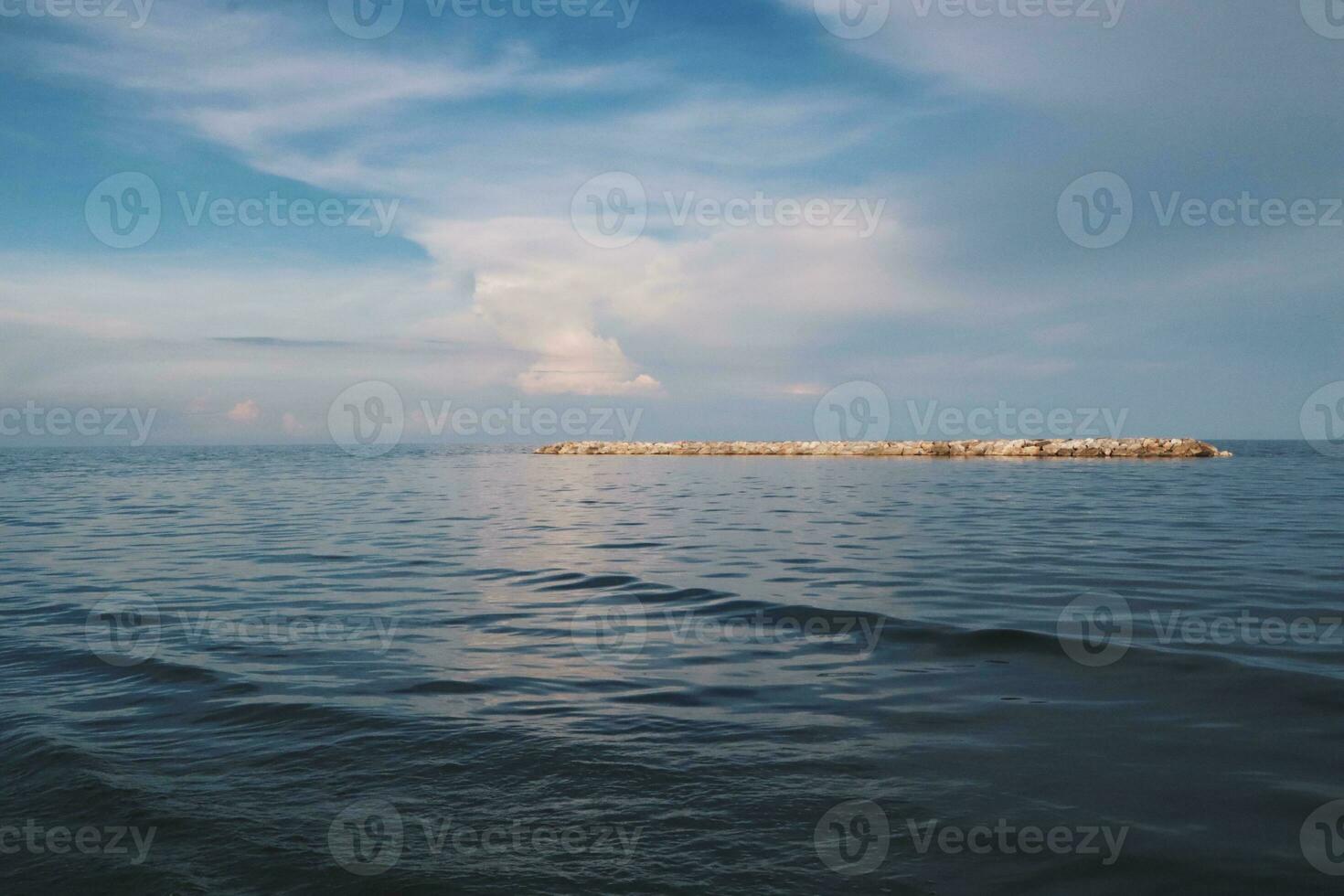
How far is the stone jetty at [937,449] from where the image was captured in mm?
61750

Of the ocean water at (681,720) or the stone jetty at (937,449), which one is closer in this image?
the ocean water at (681,720)

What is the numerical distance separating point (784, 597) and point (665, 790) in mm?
7182

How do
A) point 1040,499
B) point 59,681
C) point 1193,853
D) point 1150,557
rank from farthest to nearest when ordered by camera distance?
point 1040,499 → point 1150,557 → point 59,681 → point 1193,853

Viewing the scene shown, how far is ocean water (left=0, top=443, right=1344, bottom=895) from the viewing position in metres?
4.63

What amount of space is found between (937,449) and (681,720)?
66391 millimetres

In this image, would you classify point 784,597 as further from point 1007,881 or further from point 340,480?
point 340,480

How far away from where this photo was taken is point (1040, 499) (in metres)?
27.8

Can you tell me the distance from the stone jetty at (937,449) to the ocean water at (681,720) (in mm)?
48870

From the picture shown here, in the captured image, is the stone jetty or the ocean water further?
the stone jetty

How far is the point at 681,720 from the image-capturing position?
705cm

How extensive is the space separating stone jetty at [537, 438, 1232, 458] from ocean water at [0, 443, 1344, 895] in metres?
48.9

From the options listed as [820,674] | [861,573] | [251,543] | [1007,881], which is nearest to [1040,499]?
[861,573]

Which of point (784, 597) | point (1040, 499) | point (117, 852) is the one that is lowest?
point (117, 852)

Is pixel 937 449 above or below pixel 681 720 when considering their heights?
above
